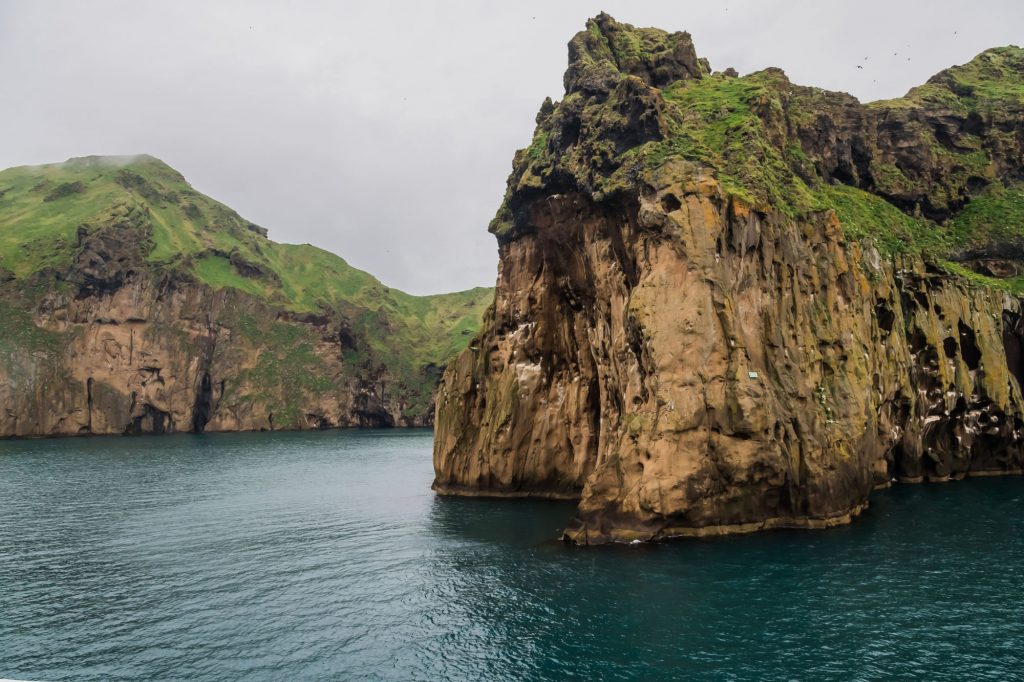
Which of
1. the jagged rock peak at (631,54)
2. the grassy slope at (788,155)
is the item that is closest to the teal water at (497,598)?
the grassy slope at (788,155)

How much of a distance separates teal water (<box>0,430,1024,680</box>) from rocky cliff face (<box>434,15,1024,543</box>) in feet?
19.9

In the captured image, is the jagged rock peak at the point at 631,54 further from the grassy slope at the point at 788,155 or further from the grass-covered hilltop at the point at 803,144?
the grassy slope at the point at 788,155

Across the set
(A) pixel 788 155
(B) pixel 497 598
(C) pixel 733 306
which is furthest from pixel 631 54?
(B) pixel 497 598

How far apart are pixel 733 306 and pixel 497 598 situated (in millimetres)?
26915

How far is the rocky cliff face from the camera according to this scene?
4441 centimetres

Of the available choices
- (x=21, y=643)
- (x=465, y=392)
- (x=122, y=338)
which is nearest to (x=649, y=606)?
(x=21, y=643)

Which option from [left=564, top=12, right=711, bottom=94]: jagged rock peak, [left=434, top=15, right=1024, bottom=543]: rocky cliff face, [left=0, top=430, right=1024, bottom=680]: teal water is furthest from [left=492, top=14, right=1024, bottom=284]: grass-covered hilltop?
[left=0, top=430, right=1024, bottom=680]: teal water

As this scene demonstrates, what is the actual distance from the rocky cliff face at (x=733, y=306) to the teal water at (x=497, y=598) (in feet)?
19.9

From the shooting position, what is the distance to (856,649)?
24922 mm

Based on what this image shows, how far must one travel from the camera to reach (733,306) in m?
46.9

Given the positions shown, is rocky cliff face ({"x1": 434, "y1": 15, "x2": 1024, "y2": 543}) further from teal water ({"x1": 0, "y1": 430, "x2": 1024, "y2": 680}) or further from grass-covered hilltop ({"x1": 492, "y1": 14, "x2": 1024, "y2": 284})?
Answer: teal water ({"x1": 0, "y1": 430, "x2": 1024, "y2": 680})

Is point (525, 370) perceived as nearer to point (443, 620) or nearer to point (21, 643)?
point (443, 620)

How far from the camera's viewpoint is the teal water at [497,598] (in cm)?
2475

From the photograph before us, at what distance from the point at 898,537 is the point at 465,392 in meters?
41.3
